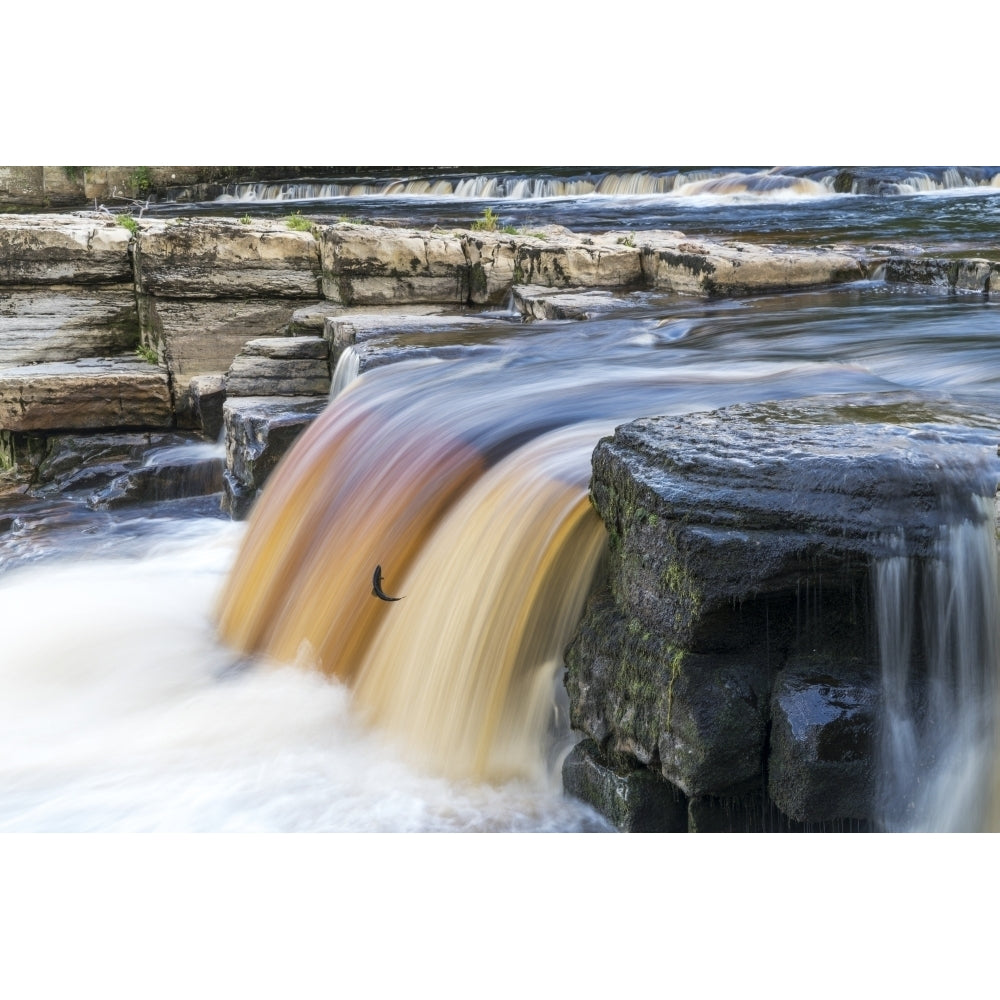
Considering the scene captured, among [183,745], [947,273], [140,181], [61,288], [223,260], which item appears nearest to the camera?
[183,745]

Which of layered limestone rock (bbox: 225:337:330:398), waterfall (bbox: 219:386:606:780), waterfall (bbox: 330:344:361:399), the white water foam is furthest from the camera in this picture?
layered limestone rock (bbox: 225:337:330:398)

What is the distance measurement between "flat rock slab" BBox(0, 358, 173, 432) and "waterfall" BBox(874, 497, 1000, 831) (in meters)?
5.46

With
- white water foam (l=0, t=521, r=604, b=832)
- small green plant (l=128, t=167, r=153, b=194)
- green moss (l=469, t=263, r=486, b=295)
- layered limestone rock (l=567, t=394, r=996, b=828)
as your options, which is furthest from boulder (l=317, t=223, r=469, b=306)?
small green plant (l=128, t=167, r=153, b=194)

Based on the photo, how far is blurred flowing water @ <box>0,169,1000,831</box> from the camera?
3.01m

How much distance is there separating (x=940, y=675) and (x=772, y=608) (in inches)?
16.2

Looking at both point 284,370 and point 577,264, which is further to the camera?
point 577,264

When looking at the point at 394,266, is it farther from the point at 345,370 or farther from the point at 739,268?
the point at 739,268

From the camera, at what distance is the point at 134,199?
35.3 ft

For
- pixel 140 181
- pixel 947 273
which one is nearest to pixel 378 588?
pixel 947 273

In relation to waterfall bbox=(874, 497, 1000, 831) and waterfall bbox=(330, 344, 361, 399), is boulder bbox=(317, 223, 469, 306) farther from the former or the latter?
waterfall bbox=(874, 497, 1000, 831)

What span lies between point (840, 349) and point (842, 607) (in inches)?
111

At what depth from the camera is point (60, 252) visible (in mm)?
7297

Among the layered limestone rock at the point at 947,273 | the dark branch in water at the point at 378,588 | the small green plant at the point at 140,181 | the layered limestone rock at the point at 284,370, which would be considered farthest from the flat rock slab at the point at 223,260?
the dark branch in water at the point at 378,588

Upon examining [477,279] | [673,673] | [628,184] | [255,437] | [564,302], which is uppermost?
[628,184]
